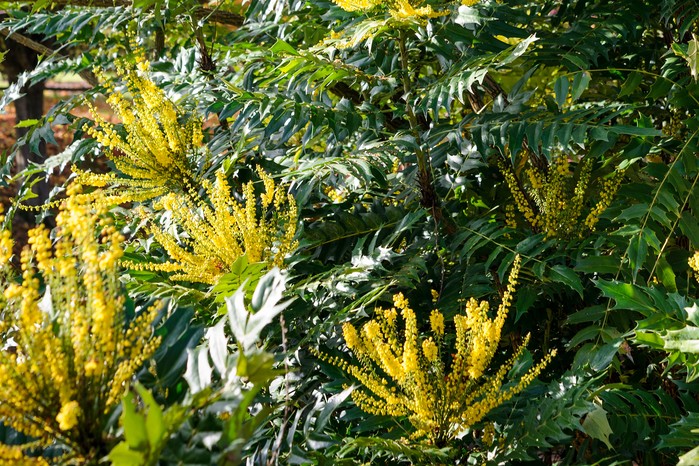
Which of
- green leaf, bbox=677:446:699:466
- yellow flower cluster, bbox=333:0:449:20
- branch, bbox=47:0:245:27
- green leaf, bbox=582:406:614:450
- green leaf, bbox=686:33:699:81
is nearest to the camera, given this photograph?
green leaf, bbox=677:446:699:466

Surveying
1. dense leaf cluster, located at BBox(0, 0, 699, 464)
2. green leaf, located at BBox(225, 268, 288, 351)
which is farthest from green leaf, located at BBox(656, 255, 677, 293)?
green leaf, located at BBox(225, 268, 288, 351)

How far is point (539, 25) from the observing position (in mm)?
3311

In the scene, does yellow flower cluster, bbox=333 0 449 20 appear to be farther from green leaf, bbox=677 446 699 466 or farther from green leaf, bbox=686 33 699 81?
green leaf, bbox=677 446 699 466

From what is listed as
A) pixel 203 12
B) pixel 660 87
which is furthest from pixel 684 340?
pixel 203 12

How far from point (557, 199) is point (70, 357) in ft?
5.36

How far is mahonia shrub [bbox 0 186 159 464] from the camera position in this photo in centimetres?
123

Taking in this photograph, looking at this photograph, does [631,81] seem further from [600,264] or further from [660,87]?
[600,264]

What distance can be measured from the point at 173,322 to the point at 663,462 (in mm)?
1622

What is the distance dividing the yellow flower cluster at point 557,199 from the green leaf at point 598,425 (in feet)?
2.33

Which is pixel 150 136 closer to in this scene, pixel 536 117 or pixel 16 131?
pixel 536 117

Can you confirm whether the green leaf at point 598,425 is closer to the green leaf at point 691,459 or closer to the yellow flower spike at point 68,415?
the green leaf at point 691,459

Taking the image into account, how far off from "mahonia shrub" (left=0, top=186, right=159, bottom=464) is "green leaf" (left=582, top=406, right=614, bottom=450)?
105 centimetres

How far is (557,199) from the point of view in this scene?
8.05 ft

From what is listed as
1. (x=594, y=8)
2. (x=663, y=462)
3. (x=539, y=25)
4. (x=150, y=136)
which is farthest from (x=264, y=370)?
(x=539, y=25)
